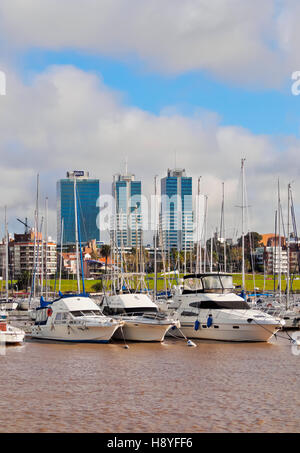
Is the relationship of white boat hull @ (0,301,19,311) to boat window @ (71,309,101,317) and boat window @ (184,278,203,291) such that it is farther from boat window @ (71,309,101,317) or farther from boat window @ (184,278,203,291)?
boat window @ (71,309,101,317)

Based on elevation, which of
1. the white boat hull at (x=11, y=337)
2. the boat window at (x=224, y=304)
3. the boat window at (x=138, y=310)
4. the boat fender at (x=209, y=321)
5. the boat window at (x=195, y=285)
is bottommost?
the white boat hull at (x=11, y=337)

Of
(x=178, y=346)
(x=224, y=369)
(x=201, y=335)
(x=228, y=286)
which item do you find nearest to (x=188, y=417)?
(x=224, y=369)

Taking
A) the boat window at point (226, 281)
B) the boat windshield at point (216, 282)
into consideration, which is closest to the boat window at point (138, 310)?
the boat windshield at point (216, 282)

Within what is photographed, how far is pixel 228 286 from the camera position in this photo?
5000cm

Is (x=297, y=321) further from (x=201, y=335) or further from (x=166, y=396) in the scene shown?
(x=166, y=396)

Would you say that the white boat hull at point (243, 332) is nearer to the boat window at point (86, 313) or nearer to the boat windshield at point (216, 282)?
the boat windshield at point (216, 282)

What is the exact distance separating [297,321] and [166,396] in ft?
105

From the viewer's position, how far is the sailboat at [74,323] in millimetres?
43156

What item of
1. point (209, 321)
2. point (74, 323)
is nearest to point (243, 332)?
point (209, 321)

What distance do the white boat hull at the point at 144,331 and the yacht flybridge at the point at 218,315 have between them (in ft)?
10.2

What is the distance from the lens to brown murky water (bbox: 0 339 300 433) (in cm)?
2014

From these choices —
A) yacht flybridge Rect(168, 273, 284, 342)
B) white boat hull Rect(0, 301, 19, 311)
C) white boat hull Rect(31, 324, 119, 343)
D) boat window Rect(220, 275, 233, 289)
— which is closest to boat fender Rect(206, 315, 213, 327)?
yacht flybridge Rect(168, 273, 284, 342)

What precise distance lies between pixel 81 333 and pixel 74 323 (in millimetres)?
953

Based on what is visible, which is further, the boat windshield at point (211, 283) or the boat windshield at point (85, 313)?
the boat windshield at point (211, 283)
